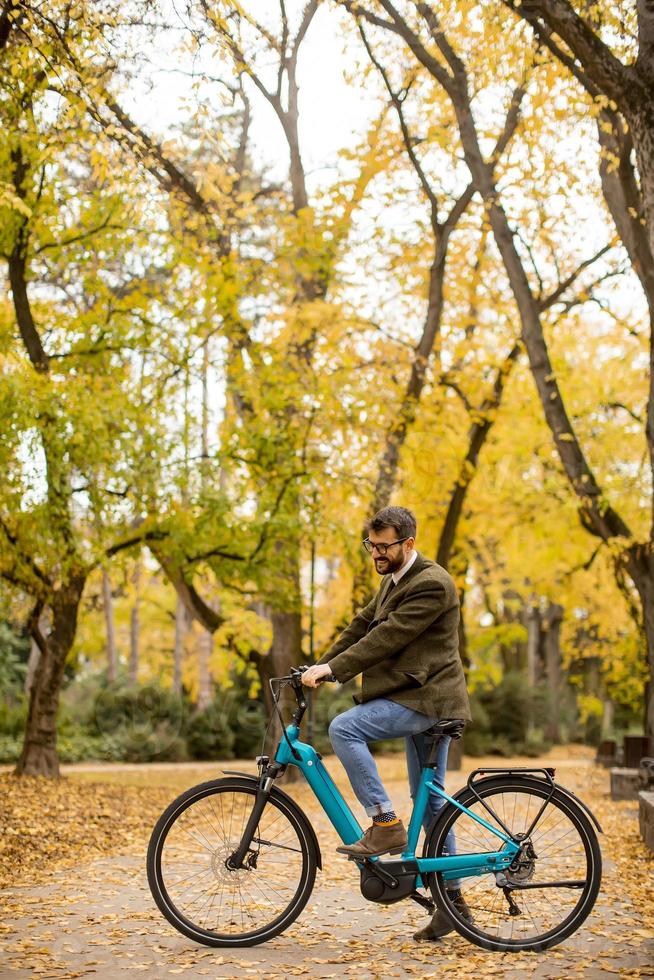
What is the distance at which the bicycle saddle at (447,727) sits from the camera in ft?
15.5

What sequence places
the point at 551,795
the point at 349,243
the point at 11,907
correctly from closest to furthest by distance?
the point at 551,795 < the point at 11,907 < the point at 349,243

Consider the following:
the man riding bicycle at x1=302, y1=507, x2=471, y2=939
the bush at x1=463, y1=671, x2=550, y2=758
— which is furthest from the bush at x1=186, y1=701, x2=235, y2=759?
the man riding bicycle at x1=302, y1=507, x2=471, y2=939

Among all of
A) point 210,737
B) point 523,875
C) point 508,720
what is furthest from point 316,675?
point 508,720

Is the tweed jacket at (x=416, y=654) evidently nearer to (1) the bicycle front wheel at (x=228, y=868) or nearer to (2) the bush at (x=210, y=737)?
(1) the bicycle front wheel at (x=228, y=868)

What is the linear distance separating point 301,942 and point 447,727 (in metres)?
1.30

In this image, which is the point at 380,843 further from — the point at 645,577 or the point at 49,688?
the point at 49,688

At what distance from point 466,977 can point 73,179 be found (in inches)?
609

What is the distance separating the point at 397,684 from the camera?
4.75m

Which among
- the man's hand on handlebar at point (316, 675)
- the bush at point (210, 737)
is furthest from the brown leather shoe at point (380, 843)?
the bush at point (210, 737)

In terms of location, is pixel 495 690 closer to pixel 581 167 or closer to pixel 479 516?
pixel 479 516

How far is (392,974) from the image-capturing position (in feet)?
14.5

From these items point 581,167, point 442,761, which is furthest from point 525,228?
point 442,761

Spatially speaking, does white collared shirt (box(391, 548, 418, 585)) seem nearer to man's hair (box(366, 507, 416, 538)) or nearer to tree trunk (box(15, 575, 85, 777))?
man's hair (box(366, 507, 416, 538))

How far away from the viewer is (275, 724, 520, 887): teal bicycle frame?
4727 millimetres
